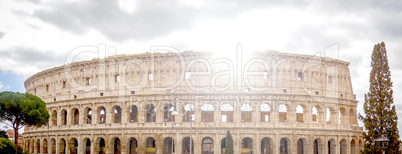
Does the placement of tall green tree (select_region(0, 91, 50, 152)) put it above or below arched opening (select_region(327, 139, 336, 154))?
above

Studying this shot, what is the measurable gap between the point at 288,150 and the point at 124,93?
2012 cm

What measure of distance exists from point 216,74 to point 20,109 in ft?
69.4

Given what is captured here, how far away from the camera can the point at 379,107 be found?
109ft

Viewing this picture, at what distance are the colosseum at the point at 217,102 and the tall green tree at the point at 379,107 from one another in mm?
11063

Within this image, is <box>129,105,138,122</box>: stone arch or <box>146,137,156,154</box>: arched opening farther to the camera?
<box>129,105,138,122</box>: stone arch

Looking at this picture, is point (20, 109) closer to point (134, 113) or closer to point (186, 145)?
point (134, 113)

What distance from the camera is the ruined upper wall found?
1721 inches

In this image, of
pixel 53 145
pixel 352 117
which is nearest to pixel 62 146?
pixel 53 145

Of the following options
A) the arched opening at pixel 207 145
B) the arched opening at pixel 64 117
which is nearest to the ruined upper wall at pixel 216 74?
the arched opening at pixel 64 117

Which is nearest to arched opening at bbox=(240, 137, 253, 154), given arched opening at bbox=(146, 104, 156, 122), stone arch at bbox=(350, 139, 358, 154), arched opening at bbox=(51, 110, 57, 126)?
arched opening at bbox=(146, 104, 156, 122)

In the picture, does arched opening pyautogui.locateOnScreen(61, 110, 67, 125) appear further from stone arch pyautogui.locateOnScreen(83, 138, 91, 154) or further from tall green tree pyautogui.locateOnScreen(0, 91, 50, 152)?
tall green tree pyautogui.locateOnScreen(0, 91, 50, 152)

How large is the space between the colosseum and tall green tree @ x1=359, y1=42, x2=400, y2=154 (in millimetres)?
11063

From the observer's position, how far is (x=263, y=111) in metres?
45.3

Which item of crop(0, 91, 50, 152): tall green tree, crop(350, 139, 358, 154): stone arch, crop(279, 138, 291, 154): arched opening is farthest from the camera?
crop(350, 139, 358, 154): stone arch
